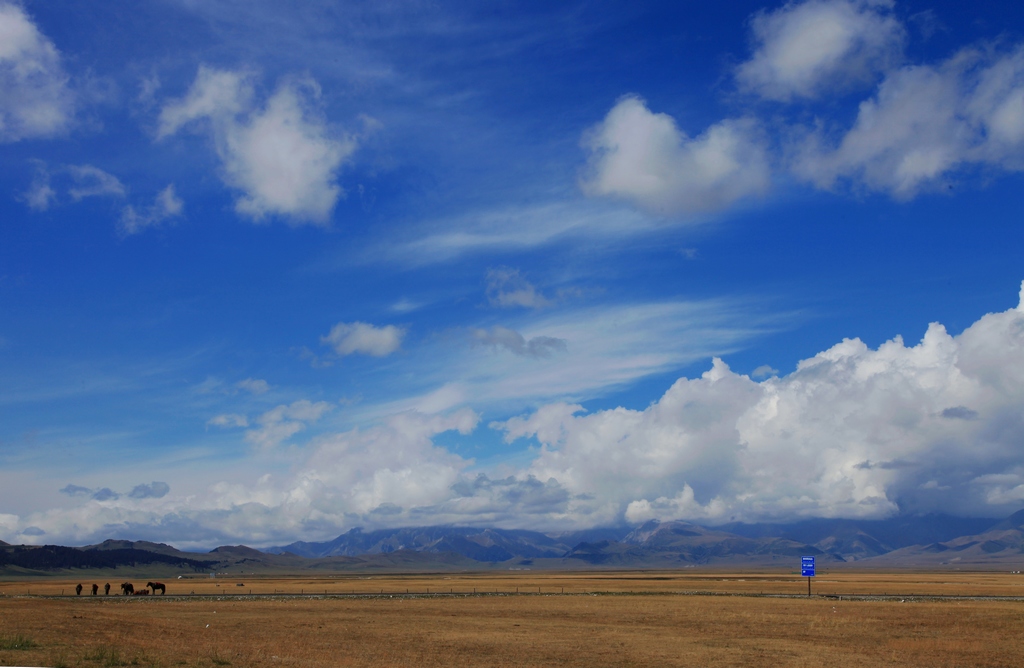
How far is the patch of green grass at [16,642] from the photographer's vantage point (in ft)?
89.6

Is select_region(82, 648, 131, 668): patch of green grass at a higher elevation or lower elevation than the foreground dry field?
higher

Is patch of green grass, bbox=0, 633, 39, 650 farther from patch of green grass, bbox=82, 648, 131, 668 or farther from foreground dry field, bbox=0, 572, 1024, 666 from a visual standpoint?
patch of green grass, bbox=82, 648, 131, 668

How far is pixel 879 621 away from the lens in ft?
177

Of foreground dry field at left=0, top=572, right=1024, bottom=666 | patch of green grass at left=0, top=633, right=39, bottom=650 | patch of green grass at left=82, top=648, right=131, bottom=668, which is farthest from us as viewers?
foreground dry field at left=0, top=572, right=1024, bottom=666

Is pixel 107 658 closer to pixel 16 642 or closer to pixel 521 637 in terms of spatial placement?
pixel 16 642

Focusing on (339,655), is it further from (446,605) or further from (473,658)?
(446,605)

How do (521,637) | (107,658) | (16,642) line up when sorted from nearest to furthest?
(107,658) → (16,642) → (521,637)

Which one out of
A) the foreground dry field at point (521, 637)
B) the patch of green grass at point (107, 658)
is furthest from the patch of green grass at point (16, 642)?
the patch of green grass at point (107, 658)

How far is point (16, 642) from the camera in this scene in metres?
Result: 28.1

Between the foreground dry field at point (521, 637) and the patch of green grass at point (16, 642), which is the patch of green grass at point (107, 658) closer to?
the foreground dry field at point (521, 637)

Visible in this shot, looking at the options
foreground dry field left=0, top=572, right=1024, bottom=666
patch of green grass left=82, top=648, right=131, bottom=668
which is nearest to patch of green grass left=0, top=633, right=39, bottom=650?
foreground dry field left=0, top=572, right=1024, bottom=666

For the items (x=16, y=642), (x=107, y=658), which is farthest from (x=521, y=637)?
(x=16, y=642)

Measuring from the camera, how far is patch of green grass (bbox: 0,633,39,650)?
27312mm

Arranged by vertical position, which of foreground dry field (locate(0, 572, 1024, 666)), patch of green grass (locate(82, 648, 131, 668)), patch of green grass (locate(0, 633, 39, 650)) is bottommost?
foreground dry field (locate(0, 572, 1024, 666))
